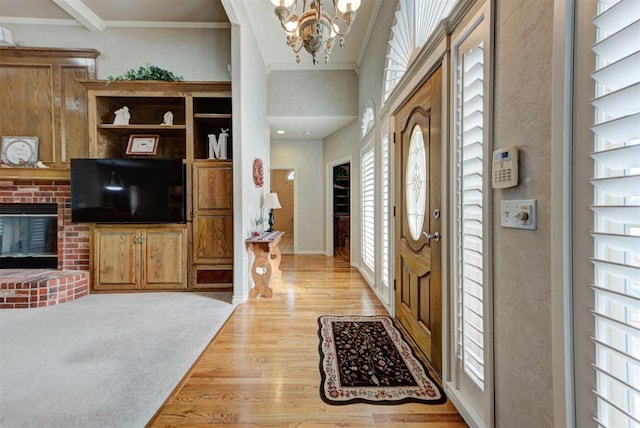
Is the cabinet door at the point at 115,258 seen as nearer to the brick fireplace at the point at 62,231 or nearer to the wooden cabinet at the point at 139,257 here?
the wooden cabinet at the point at 139,257

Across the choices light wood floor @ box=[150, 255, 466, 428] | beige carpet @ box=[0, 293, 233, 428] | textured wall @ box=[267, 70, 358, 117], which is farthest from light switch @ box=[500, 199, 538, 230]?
textured wall @ box=[267, 70, 358, 117]

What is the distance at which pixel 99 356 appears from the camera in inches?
76.5

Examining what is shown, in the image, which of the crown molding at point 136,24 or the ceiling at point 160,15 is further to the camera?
the crown molding at point 136,24

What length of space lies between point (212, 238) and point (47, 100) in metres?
2.77

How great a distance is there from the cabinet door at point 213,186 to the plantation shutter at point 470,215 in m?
2.66

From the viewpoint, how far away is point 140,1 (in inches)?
126

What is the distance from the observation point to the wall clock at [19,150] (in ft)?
10.8

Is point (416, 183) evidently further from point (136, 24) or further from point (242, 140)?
point (136, 24)

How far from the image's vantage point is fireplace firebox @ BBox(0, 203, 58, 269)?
133 inches

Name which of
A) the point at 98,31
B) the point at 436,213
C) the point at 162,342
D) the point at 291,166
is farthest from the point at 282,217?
the point at 436,213

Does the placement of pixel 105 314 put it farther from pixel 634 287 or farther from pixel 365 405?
pixel 634 287

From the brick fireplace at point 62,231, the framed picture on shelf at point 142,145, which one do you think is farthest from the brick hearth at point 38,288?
the framed picture on shelf at point 142,145

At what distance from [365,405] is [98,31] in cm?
529

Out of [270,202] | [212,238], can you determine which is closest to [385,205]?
[270,202]
